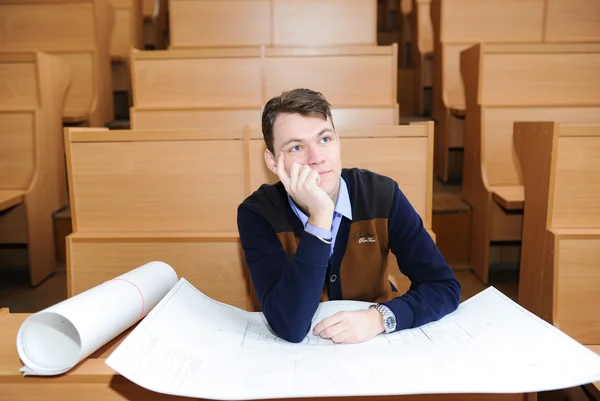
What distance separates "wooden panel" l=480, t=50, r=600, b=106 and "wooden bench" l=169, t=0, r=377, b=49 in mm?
481

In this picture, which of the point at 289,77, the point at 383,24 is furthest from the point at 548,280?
the point at 383,24

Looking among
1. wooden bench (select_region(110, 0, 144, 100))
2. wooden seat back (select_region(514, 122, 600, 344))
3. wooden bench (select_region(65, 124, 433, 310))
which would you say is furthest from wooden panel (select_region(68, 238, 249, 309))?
wooden bench (select_region(110, 0, 144, 100))

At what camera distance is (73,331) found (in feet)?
1.51

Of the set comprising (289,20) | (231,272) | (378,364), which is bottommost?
(231,272)

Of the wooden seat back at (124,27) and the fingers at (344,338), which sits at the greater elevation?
the wooden seat back at (124,27)

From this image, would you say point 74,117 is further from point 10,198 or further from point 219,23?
point 219,23

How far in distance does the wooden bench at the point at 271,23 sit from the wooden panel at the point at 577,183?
1.00 metres

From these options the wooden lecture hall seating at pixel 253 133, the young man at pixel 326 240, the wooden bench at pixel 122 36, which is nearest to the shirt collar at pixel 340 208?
the young man at pixel 326 240

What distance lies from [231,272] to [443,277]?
479mm

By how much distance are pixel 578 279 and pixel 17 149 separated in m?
1.44

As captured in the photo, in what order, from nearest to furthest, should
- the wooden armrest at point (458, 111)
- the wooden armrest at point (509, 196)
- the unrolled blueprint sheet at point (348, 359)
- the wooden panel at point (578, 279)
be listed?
the unrolled blueprint sheet at point (348, 359) < the wooden panel at point (578, 279) < the wooden armrest at point (509, 196) < the wooden armrest at point (458, 111)

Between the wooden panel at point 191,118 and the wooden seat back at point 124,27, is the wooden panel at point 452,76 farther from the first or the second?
the wooden seat back at point 124,27

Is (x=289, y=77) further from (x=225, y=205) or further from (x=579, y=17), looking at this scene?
(x=579, y=17)

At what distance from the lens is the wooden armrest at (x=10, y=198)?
1.26m
